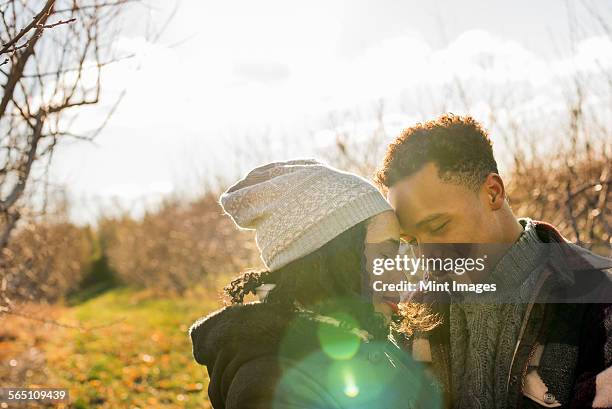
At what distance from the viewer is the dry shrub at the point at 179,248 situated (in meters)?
17.7

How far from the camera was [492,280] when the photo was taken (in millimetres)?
2545

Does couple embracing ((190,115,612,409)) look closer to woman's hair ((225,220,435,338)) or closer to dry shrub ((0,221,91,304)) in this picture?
woman's hair ((225,220,435,338))

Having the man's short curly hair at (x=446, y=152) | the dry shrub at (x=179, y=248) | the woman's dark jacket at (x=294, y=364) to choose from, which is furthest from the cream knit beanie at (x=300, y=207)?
the dry shrub at (x=179, y=248)

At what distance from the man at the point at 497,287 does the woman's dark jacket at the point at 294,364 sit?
0.41m

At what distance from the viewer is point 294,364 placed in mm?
1882

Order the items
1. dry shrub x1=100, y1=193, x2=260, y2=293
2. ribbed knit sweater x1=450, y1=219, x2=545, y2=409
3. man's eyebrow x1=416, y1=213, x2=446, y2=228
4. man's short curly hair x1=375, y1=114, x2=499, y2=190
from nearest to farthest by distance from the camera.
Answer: ribbed knit sweater x1=450, y1=219, x2=545, y2=409, man's eyebrow x1=416, y1=213, x2=446, y2=228, man's short curly hair x1=375, y1=114, x2=499, y2=190, dry shrub x1=100, y1=193, x2=260, y2=293

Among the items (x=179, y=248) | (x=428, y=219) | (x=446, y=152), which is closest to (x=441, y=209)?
(x=428, y=219)

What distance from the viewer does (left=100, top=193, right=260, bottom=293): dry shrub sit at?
1769cm

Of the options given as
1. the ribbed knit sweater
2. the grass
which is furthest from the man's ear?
the grass

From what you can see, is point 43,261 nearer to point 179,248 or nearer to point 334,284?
point 334,284

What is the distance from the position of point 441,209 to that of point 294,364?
1131mm

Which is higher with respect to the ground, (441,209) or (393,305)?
(441,209)

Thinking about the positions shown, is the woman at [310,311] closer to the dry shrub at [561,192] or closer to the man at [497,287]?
the man at [497,287]

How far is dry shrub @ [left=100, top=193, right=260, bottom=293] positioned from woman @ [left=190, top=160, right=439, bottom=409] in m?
12.5
